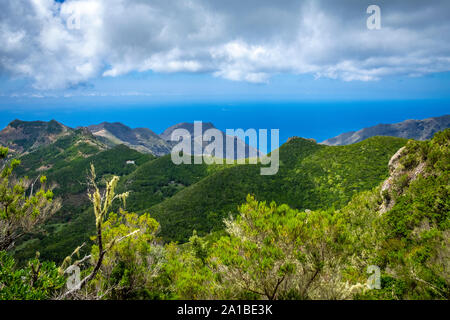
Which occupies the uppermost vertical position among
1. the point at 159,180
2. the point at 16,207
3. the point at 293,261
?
the point at 16,207

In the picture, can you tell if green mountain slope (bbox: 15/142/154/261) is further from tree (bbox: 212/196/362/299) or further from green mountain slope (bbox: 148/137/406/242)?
green mountain slope (bbox: 148/137/406/242)

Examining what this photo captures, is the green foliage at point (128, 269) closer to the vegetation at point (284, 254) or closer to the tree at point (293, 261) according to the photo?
the vegetation at point (284, 254)

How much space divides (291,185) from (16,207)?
60997 millimetres

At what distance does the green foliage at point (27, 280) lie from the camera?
20.2 ft

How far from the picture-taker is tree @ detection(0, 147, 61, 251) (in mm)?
8391

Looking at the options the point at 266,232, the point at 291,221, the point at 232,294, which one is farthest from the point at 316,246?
the point at 232,294

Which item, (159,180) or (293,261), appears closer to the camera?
(293,261)

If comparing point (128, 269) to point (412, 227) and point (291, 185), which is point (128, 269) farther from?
point (291, 185)

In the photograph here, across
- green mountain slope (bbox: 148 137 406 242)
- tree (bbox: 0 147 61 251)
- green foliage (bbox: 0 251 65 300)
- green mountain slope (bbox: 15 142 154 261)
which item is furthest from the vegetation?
green mountain slope (bbox: 148 137 406 242)

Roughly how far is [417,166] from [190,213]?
49161 mm

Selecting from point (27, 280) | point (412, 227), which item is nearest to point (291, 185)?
point (412, 227)

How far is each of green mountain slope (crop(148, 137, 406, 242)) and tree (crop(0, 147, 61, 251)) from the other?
4671 centimetres

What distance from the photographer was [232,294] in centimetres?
755

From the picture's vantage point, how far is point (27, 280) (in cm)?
733
